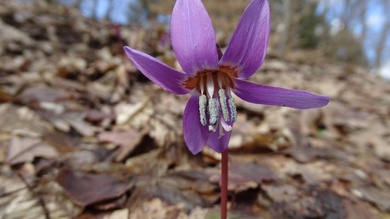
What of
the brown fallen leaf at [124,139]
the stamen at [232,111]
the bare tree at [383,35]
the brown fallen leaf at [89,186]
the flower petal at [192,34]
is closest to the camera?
the flower petal at [192,34]

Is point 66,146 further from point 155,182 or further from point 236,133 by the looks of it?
point 236,133

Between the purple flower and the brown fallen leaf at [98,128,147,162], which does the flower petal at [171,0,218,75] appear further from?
the brown fallen leaf at [98,128,147,162]

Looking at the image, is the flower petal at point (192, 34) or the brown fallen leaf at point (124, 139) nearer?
the flower petal at point (192, 34)

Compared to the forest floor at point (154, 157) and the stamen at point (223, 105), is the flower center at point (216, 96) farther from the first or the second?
the forest floor at point (154, 157)

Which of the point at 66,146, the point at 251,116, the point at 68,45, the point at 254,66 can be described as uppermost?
the point at 68,45

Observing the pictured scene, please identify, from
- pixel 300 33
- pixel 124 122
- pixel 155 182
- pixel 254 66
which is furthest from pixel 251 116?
pixel 300 33

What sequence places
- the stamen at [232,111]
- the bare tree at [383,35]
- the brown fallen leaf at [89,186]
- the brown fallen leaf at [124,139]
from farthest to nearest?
the bare tree at [383,35] < the brown fallen leaf at [124,139] < the brown fallen leaf at [89,186] < the stamen at [232,111]

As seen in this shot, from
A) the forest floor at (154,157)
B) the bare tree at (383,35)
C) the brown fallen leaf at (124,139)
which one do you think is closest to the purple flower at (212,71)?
the forest floor at (154,157)
